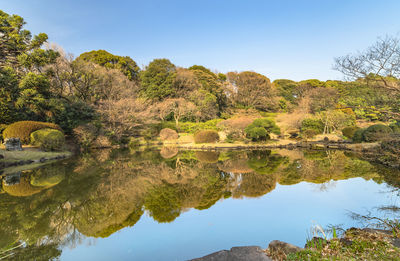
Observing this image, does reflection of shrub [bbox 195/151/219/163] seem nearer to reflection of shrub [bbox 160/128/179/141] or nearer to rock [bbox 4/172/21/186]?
rock [bbox 4/172/21/186]

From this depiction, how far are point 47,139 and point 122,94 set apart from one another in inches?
407

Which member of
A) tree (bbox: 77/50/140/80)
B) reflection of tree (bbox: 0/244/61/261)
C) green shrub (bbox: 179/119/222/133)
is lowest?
reflection of tree (bbox: 0/244/61/261)

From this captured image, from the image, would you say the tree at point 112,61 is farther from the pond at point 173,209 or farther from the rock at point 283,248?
the rock at point 283,248

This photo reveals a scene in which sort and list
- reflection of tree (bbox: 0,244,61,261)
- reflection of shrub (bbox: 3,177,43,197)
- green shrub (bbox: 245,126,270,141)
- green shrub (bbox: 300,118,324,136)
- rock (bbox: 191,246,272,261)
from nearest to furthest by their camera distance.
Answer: rock (bbox: 191,246,272,261) → reflection of tree (bbox: 0,244,61,261) → reflection of shrub (bbox: 3,177,43,197) → green shrub (bbox: 245,126,270,141) → green shrub (bbox: 300,118,324,136)

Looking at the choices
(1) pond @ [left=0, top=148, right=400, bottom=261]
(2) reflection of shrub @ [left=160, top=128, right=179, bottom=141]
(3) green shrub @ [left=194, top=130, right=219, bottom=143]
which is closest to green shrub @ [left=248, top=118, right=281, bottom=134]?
(3) green shrub @ [left=194, top=130, right=219, bottom=143]

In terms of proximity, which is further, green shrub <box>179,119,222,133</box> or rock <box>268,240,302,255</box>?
green shrub <box>179,119,222,133</box>

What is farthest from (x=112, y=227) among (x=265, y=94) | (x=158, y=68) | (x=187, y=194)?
(x=265, y=94)

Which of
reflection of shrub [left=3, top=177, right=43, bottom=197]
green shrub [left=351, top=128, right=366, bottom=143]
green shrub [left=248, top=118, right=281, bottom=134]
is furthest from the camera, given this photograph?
green shrub [left=248, top=118, right=281, bottom=134]

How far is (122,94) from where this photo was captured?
827 inches

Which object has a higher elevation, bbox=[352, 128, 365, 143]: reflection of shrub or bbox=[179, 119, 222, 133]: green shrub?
bbox=[179, 119, 222, 133]: green shrub

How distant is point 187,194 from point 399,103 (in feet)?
17.3

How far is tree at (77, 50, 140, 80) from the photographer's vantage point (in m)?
28.3

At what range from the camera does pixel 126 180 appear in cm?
638

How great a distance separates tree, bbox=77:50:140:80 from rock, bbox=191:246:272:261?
29.7 m
